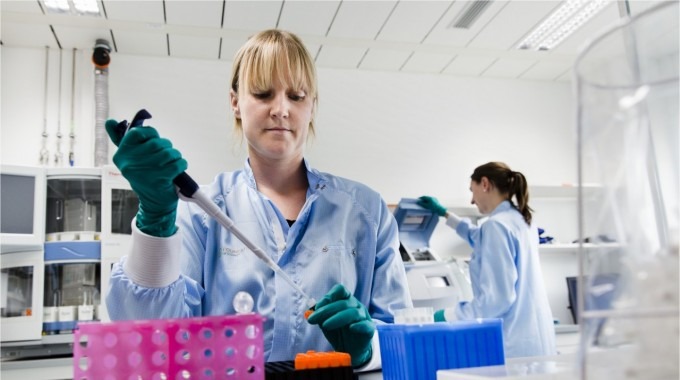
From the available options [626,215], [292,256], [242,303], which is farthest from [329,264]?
[626,215]

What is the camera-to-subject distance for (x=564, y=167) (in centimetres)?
457

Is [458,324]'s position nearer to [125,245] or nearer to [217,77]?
[125,245]

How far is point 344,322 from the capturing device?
2.72 feet

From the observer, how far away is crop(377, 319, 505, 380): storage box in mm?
675

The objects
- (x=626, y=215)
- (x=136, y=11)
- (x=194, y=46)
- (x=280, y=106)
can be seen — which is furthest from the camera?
(x=194, y=46)

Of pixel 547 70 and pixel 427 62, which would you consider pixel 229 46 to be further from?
pixel 547 70

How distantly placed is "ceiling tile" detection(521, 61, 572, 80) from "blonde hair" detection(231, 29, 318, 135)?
3.42 metres

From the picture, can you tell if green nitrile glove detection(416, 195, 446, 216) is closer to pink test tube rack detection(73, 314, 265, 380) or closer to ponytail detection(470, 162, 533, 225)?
ponytail detection(470, 162, 533, 225)

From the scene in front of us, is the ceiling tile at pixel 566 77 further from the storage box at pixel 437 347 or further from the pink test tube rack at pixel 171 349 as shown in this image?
the pink test tube rack at pixel 171 349

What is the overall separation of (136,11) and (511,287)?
100 inches

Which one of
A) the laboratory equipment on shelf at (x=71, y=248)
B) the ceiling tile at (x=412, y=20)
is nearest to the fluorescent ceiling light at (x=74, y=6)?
the laboratory equipment on shelf at (x=71, y=248)

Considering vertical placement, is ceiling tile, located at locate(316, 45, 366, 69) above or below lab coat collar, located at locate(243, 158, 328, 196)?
above

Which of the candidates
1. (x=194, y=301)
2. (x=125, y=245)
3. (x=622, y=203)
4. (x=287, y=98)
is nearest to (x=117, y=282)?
(x=194, y=301)

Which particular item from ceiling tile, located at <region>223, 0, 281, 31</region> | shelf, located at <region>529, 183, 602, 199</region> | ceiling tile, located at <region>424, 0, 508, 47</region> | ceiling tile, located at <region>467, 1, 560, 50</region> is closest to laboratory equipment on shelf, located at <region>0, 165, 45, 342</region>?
ceiling tile, located at <region>223, 0, 281, 31</region>
